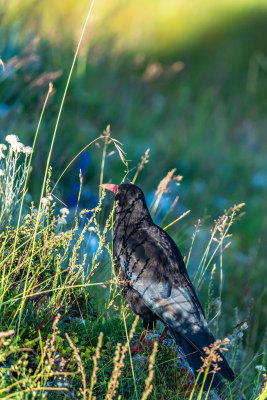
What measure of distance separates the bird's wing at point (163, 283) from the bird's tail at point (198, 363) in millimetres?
68

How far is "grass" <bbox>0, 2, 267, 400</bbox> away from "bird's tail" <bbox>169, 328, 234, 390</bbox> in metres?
0.10

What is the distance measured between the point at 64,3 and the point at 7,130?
6.14m

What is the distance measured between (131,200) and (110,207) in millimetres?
899

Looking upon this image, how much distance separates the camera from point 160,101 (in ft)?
32.1

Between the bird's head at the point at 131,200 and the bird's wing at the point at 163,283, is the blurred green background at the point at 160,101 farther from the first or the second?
the bird's wing at the point at 163,283

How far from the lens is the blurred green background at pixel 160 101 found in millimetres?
5676

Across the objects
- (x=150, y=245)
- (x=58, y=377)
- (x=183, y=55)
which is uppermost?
(x=183, y=55)

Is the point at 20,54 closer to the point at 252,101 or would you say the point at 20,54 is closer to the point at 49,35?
the point at 49,35

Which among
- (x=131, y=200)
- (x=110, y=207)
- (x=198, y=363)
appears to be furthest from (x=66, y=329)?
(x=110, y=207)

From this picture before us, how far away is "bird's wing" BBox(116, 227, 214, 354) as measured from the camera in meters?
2.84

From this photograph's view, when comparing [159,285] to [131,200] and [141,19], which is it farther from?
[141,19]

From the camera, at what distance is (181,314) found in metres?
2.89

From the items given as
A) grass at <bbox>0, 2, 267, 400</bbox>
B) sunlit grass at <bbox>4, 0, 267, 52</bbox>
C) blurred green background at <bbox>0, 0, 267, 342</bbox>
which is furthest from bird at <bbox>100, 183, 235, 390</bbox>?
sunlit grass at <bbox>4, 0, 267, 52</bbox>

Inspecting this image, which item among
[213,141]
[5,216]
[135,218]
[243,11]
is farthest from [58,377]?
[243,11]
